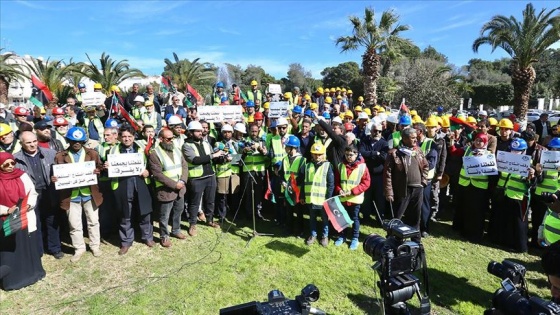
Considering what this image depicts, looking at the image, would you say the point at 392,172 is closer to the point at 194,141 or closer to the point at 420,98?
the point at 194,141

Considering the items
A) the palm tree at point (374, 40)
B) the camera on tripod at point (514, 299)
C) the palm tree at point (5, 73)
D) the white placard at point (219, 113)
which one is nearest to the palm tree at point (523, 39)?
the palm tree at point (374, 40)

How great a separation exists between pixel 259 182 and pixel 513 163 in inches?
203

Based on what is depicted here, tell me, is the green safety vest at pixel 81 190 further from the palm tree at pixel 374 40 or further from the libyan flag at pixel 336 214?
the palm tree at pixel 374 40

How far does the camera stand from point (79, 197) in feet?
20.0

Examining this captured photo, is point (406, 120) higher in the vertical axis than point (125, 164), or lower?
higher

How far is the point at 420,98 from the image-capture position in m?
26.1

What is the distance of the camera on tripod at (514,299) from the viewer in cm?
219

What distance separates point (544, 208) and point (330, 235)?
14.2ft

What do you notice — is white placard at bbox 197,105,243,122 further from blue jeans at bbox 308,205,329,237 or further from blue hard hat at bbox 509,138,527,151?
blue hard hat at bbox 509,138,527,151

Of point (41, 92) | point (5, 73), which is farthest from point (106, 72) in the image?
point (41, 92)

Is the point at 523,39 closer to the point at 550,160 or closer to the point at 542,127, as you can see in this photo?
the point at 542,127

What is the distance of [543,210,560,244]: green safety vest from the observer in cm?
467

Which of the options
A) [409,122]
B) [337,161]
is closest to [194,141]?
[337,161]

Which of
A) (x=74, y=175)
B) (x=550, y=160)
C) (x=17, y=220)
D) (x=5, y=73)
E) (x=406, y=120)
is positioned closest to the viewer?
(x=17, y=220)
